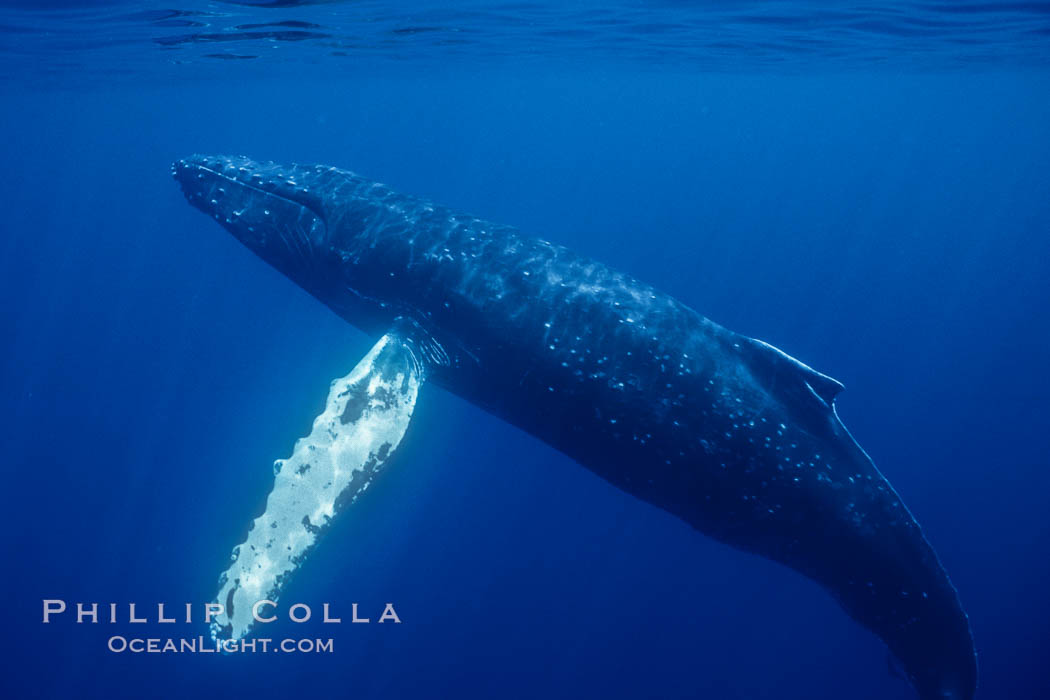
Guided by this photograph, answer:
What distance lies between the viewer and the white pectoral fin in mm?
6262

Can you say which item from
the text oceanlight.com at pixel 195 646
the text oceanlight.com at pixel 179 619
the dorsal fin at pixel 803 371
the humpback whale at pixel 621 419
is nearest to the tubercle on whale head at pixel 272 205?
the humpback whale at pixel 621 419

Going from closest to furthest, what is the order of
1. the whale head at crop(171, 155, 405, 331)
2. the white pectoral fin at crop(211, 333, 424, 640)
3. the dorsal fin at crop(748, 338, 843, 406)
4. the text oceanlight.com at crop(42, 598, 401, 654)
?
the white pectoral fin at crop(211, 333, 424, 640) < the dorsal fin at crop(748, 338, 843, 406) < the whale head at crop(171, 155, 405, 331) < the text oceanlight.com at crop(42, 598, 401, 654)

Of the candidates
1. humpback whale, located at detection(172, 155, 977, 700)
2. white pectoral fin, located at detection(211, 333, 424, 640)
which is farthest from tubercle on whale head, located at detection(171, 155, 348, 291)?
white pectoral fin, located at detection(211, 333, 424, 640)

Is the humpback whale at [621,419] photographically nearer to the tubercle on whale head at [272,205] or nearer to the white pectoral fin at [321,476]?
the white pectoral fin at [321,476]

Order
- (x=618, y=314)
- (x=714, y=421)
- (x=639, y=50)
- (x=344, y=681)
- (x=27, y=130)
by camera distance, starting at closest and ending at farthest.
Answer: (x=714, y=421), (x=618, y=314), (x=344, y=681), (x=639, y=50), (x=27, y=130)

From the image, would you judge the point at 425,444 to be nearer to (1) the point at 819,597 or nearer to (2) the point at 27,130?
(1) the point at 819,597

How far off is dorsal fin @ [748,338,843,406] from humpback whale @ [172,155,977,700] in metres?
0.02

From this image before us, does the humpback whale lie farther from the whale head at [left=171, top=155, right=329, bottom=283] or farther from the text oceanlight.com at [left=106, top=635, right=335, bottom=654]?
the text oceanlight.com at [left=106, top=635, right=335, bottom=654]

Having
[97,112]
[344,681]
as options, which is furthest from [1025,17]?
[97,112]

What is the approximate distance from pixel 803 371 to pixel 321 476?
5.15 metres

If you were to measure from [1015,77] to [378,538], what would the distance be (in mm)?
38326

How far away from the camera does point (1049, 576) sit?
63.9 feet

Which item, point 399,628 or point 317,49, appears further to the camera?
point 317,49

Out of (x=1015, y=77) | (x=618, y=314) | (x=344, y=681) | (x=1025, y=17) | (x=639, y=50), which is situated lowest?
(x=344, y=681)
